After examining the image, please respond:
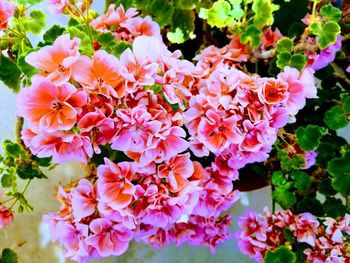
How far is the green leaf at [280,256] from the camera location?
33.9 inches

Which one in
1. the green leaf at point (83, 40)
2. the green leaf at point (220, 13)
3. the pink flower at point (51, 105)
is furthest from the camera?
the green leaf at point (220, 13)

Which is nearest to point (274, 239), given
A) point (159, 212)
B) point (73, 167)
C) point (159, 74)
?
point (159, 212)

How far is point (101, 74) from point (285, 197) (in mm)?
442

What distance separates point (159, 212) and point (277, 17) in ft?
1.69

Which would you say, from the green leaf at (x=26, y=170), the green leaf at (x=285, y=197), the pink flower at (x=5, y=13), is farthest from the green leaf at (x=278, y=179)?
the pink flower at (x=5, y=13)

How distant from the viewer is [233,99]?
2.47ft

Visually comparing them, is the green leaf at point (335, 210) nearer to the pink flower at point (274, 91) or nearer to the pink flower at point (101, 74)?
the pink flower at point (274, 91)

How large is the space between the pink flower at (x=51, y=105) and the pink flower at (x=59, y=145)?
2 cm

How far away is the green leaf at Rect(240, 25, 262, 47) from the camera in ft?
2.81

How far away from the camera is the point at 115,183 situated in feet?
2.43

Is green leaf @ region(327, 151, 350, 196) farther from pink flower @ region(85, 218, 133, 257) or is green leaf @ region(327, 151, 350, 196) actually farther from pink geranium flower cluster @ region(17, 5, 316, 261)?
pink flower @ region(85, 218, 133, 257)

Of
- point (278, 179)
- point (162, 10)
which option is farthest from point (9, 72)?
point (278, 179)

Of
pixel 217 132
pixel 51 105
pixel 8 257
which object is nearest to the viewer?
pixel 51 105

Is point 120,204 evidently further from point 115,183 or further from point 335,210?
point 335,210
